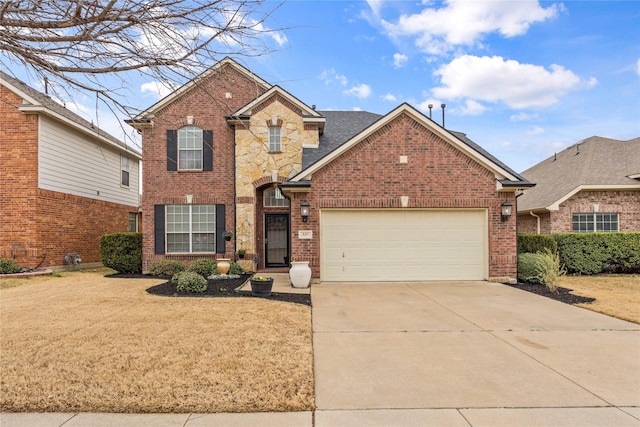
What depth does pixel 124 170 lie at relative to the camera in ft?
63.3

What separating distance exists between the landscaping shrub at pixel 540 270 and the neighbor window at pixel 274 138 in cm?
899

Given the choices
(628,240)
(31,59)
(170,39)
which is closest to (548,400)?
(170,39)

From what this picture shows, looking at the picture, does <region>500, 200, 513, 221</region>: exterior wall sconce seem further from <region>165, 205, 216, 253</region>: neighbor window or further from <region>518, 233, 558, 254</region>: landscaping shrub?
<region>165, 205, 216, 253</region>: neighbor window

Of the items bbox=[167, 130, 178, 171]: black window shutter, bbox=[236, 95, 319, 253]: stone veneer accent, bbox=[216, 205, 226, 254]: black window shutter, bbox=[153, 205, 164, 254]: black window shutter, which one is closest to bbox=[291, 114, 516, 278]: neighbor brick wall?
bbox=[236, 95, 319, 253]: stone veneer accent

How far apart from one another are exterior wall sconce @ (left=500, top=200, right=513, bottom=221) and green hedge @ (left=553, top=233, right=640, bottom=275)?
3406 millimetres

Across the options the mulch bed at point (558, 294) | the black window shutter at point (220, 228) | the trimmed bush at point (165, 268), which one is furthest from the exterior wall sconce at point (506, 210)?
the trimmed bush at point (165, 268)

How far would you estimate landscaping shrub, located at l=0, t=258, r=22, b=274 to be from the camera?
12.1 meters

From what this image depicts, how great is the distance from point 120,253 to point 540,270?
14.2 m

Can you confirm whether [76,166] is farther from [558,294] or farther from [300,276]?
[558,294]

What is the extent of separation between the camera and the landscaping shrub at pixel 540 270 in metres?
10.0

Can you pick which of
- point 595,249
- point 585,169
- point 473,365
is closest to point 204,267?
point 473,365

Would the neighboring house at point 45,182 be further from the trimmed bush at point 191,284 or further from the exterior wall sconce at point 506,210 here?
the exterior wall sconce at point 506,210

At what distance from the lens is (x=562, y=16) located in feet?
29.2

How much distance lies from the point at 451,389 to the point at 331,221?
7702 mm
